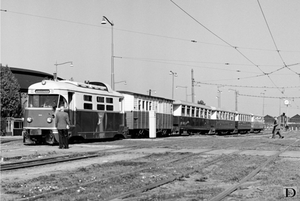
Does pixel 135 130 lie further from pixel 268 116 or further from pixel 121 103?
pixel 268 116

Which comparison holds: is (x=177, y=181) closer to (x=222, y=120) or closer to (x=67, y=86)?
(x=67, y=86)

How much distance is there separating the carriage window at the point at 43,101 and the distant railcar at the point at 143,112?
22.7 feet

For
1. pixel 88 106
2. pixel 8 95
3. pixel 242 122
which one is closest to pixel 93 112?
pixel 88 106

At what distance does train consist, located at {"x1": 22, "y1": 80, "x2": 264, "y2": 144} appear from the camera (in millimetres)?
19469

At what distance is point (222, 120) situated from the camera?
5188 centimetres

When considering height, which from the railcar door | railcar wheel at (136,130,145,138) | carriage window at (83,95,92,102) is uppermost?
carriage window at (83,95,92,102)

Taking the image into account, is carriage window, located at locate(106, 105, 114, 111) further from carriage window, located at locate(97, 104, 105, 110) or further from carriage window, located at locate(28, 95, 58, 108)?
carriage window, located at locate(28, 95, 58, 108)

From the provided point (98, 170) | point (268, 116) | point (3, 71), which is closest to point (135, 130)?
point (98, 170)

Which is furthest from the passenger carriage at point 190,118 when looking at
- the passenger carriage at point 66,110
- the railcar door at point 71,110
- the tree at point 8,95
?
the tree at point 8,95

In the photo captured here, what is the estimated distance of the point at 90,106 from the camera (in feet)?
71.7

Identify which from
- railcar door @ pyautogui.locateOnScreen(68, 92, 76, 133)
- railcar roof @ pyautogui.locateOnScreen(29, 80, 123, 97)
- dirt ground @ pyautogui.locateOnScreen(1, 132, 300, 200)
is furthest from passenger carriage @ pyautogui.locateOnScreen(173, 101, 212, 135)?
dirt ground @ pyautogui.locateOnScreen(1, 132, 300, 200)

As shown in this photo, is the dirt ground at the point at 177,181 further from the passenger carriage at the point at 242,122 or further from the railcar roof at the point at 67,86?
the passenger carriage at the point at 242,122

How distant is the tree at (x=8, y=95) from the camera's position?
56250 mm

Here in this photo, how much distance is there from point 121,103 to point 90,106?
4.22 metres
